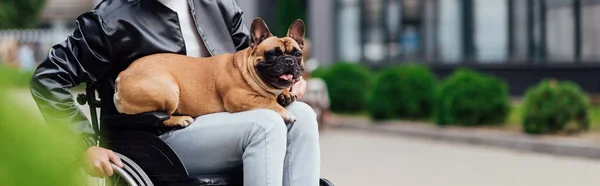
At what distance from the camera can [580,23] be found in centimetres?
2022

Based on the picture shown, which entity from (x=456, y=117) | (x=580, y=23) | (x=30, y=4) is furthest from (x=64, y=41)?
(x=30, y=4)

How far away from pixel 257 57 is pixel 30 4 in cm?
2872

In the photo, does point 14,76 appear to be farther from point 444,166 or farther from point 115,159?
point 444,166

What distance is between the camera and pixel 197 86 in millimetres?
3449

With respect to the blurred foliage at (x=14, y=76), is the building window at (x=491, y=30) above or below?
below

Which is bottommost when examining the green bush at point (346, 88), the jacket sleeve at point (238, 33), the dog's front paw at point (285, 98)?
the green bush at point (346, 88)

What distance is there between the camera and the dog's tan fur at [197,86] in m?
3.37

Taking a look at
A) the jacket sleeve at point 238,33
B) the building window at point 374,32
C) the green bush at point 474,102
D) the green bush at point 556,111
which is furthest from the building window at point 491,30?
the jacket sleeve at point 238,33

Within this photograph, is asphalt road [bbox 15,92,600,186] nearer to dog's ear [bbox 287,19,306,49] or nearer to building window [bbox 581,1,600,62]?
dog's ear [bbox 287,19,306,49]

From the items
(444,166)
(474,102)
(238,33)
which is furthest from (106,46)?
(474,102)

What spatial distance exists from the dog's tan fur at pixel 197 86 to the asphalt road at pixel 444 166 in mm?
5278

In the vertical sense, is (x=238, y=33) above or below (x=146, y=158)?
above

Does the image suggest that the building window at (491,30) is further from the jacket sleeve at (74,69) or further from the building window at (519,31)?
the jacket sleeve at (74,69)

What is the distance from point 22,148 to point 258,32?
203 centimetres
